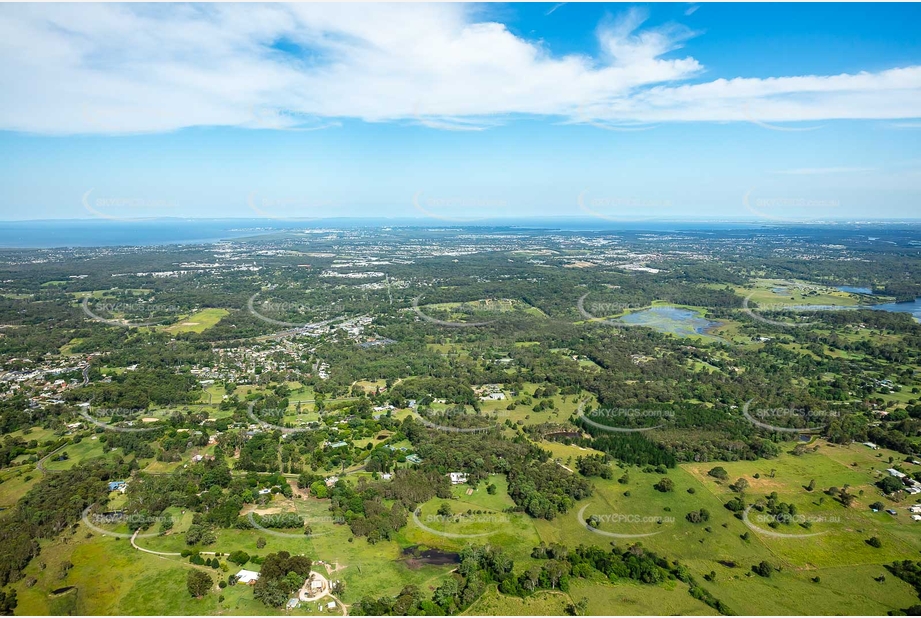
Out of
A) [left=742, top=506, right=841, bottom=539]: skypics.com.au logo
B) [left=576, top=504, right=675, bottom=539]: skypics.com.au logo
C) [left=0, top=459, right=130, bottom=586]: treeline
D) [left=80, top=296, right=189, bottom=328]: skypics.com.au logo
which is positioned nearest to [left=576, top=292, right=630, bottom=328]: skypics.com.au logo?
[left=742, top=506, right=841, bottom=539]: skypics.com.au logo

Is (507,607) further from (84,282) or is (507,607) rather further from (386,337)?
(84,282)

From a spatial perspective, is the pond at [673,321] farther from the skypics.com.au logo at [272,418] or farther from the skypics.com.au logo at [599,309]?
the skypics.com.au logo at [272,418]

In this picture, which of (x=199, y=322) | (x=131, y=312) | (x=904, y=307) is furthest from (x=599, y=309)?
(x=131, y=312)

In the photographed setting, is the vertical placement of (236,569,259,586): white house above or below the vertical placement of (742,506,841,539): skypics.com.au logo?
above

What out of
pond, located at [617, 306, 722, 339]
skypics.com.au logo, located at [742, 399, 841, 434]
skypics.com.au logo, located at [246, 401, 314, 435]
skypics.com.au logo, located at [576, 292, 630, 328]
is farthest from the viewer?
skypics.com.au logo, located at [576, 292, 630, 328]

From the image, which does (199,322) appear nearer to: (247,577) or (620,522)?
(247,577)

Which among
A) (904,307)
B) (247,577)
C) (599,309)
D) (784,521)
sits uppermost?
(904,307)

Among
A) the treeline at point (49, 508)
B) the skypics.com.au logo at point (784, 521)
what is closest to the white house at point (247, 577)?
the treeline at point (49, 508)

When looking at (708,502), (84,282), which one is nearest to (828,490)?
(708,502)

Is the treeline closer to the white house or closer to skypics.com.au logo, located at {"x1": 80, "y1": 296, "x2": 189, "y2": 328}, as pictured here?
the white house
